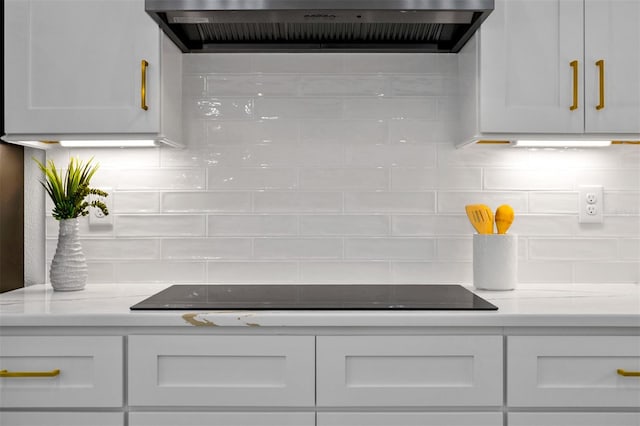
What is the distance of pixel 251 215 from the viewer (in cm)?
210

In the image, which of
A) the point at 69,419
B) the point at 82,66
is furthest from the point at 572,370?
the point at 82,66

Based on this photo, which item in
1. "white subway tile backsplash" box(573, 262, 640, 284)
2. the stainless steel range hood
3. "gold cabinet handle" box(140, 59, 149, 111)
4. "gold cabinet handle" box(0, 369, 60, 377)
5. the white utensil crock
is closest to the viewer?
"gold cabinet handle" box(0, 369, 60, 377)

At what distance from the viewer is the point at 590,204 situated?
6.83ft

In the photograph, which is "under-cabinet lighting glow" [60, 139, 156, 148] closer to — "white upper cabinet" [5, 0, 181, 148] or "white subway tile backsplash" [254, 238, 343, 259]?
"white upper cabinet" [5, 0, 181, 148]

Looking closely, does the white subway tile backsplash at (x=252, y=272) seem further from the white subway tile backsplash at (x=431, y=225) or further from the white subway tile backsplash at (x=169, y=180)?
the white subway tile backsplash at (x=431, y=225)

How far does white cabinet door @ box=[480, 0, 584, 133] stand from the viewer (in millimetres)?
1751

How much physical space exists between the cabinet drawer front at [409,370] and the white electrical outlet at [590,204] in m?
0.85

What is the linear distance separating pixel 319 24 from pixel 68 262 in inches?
45.1

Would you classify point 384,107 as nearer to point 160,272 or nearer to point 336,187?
point 336,187

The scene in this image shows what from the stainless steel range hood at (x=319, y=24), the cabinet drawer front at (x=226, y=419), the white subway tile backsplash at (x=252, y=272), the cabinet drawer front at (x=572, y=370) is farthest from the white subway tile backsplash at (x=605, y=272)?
the cabinet drawer front at (x=226, y=419)

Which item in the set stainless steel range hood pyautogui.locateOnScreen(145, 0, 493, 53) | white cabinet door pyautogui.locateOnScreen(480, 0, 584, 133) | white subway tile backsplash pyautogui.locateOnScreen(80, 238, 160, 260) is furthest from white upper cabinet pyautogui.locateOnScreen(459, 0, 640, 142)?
white subway tile backsplash pyautogui.locateOnScreen(80, 238, 160, 260)

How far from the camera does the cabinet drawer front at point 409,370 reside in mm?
1487

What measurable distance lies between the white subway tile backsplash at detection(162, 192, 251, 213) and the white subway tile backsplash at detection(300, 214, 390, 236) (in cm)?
23

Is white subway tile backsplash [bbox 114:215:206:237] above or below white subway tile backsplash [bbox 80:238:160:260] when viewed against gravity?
above
